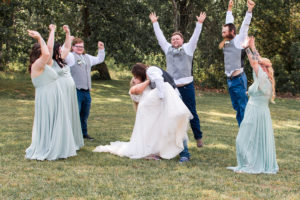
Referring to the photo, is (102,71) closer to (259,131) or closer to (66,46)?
(66,46)

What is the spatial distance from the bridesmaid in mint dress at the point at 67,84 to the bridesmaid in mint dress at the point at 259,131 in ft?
9.91

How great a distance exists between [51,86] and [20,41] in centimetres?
1569

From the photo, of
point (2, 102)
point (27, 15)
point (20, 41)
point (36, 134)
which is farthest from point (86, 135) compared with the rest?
point (27, 15)

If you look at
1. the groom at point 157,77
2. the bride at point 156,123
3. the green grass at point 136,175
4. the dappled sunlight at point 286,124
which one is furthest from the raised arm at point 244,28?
the dappled sunlight at point 286,124

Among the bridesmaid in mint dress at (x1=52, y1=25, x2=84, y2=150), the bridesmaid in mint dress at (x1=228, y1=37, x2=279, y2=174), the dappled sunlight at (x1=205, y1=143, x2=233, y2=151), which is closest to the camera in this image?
the bridesmaid in mint dress at (x1=228, y1=37, x2=279, y2=174)

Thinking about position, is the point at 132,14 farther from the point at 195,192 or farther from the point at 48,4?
the point at 195,192

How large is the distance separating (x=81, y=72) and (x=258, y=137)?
3.89 metres

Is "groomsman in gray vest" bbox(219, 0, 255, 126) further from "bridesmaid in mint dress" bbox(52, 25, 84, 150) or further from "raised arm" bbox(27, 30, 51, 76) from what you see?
"raised arm" bbox(27, 30, 51, 76)

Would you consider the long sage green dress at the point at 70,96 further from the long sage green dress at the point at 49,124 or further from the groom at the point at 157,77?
the groom at the point at 157,77

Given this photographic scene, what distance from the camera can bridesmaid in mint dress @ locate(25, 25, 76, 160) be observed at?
271 inches

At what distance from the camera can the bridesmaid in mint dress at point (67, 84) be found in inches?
288

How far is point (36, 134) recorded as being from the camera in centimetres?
696

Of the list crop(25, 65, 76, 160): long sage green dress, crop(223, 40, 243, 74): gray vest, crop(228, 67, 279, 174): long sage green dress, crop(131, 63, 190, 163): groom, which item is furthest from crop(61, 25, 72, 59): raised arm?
crop(228, 67, 279, 174): long sage green dress

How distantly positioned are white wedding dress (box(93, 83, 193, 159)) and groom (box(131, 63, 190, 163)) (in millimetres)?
100
